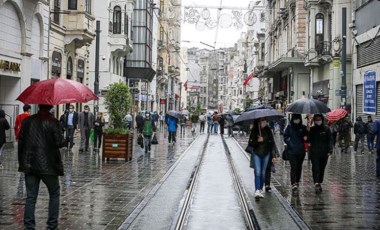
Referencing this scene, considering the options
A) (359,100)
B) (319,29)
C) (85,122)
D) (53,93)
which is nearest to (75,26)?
(85,122)

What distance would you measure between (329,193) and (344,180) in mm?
2762

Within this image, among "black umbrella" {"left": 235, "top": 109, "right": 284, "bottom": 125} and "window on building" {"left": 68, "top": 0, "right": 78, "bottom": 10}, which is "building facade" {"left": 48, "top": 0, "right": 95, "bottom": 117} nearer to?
"window on building" {"left": 68, "top": 0, "right": 78, "bottom": 10}

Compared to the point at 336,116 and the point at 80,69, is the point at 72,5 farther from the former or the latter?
the point at 336,116

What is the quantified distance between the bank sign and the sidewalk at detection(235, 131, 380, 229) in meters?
9.55

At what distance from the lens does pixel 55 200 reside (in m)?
8.05

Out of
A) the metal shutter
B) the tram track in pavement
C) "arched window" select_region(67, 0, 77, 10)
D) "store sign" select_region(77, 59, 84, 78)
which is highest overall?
"arched window" select_region(67, 0, 77, 10)

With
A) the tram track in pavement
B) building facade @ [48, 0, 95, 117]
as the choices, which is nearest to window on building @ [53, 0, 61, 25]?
building facade @ [48, 0, 95, 117]

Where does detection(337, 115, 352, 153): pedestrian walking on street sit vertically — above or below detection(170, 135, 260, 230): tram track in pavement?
above

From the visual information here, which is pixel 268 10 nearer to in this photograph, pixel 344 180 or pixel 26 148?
pixel 344 180

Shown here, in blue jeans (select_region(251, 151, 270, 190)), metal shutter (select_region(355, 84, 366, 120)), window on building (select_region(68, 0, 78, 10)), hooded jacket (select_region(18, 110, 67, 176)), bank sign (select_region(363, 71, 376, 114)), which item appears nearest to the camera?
hooded jacket (select_region(18, 110, 67, 176))

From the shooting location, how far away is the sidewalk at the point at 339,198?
Answer: 9.60 metres

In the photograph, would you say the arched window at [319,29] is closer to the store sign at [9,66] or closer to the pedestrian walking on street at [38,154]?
the store sign at [9,66]

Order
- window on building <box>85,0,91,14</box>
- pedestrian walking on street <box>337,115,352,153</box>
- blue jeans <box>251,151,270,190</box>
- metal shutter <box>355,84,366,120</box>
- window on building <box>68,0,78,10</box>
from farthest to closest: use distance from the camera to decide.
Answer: window on building <box>85,0,91,14</box> → window on building <box>68,0,78,10</box> → metal shutter <box>355,84,366,120</box> → pedestrian walking on street <box>337,115,352,153</box> → blue jeans <box>251,151,270,190</box>

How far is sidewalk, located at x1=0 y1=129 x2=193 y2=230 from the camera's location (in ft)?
30.6
